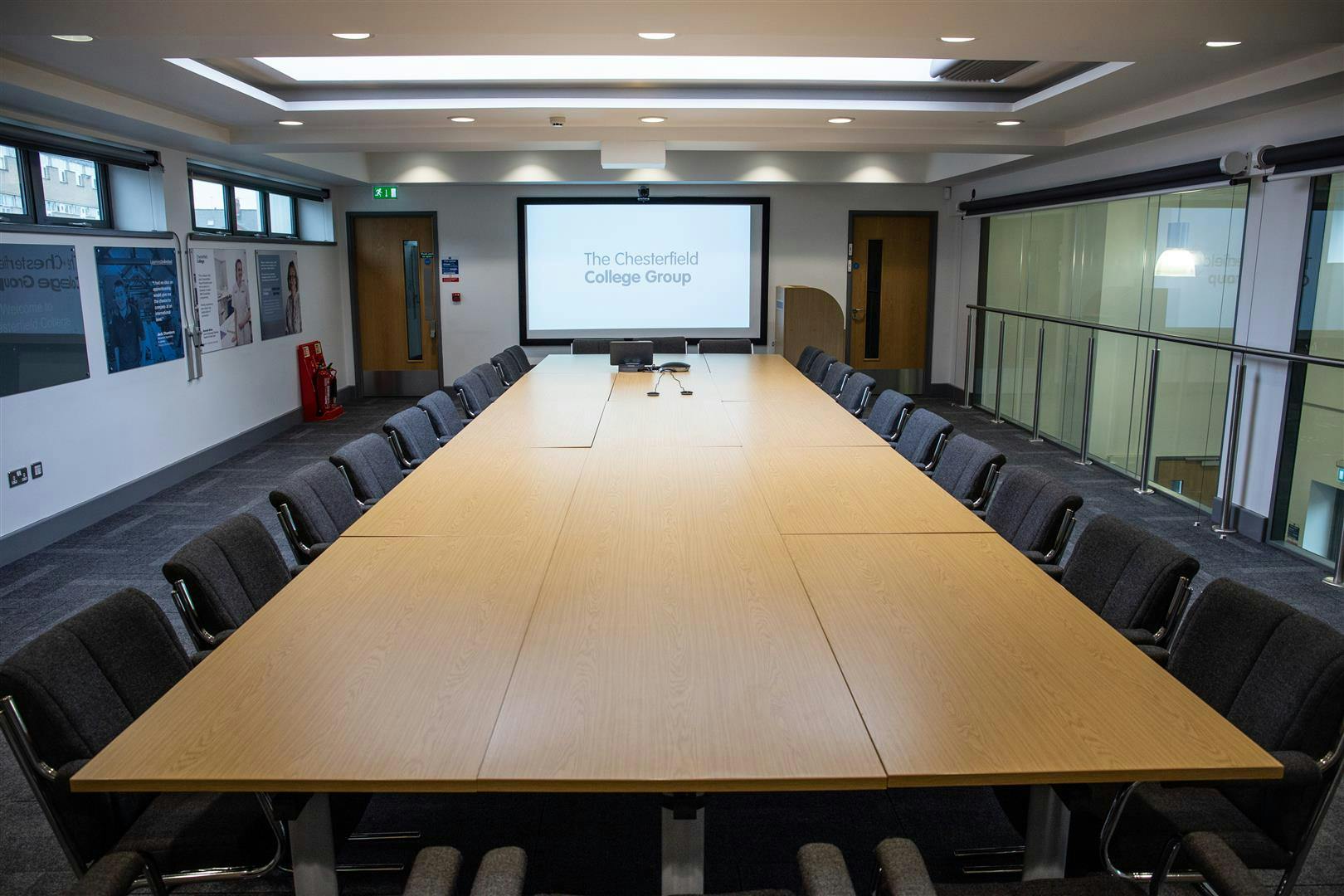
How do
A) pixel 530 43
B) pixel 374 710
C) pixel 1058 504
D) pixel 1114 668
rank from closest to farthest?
pixel 374 710
pixel 1114 668
pixel 1058 504
pixel 530 43

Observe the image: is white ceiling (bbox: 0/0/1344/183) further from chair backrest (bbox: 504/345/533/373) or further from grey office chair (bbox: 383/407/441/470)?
A: chair backrest (bbox: 504/345/533/373)

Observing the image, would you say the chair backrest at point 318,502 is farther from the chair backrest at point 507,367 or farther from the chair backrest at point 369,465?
the chair backrest at point 507,367

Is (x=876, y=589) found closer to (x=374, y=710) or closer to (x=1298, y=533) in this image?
(x=374, y=710)

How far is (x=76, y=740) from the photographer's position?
2.09 metres

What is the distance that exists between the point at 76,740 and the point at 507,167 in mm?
8956

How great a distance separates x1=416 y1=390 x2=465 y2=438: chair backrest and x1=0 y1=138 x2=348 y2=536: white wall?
2142 millimetres

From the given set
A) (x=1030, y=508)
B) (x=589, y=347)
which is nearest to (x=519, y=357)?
(x=589, y=347)

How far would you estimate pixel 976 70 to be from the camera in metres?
5.46

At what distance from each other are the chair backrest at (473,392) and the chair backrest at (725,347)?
3.05 m

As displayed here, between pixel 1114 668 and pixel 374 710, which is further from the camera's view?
pixel 1114 668

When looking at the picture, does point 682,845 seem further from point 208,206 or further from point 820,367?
point 208,206

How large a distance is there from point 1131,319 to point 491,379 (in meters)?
4.94

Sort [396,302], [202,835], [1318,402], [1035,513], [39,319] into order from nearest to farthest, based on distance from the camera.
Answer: [202,835] < [1035,513] < [1318,402] < [39,319] < [396,302]

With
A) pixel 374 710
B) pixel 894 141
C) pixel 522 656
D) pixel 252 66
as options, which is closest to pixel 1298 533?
pixel 894 141
